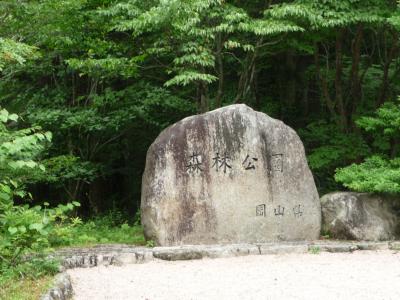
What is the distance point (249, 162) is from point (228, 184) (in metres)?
0.58

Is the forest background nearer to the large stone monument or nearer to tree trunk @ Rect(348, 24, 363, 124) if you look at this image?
tree trunk @ Rect(348, 24, 363, 124)

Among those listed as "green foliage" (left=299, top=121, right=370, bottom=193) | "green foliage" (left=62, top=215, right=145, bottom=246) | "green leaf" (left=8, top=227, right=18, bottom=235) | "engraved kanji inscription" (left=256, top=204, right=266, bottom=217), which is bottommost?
"green foliage" (left=62, top=215, right=145, bottom=246)

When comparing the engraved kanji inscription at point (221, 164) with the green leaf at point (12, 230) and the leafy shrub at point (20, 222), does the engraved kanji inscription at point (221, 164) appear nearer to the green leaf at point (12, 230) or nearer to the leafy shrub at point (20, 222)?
the leafy shrub at point (20, 222)

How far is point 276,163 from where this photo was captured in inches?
384

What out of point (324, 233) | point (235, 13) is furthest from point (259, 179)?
point (235, 13)

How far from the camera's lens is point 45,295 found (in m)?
4.96

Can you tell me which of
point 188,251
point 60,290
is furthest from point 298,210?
point 60,290

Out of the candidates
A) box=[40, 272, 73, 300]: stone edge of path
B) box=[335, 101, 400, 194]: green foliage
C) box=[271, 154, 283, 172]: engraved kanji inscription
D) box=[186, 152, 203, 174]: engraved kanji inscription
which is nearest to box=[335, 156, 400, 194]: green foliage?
box=[335, 101, 400, 194]: green foliage

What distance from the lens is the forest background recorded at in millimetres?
10336

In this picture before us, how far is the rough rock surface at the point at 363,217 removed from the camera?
9.62m

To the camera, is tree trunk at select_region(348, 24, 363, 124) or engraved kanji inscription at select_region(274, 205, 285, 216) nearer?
engraved kanji inscription at select_region(274, 205, 285, 216)

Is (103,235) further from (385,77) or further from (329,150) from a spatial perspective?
(385,77)

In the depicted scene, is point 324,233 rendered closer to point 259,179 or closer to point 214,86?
point 259,179

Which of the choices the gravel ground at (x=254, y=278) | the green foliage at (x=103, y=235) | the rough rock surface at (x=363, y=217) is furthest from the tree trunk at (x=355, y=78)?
the green foliage at (x=103, y=235)
